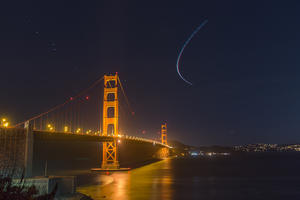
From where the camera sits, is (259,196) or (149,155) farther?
(149,155)

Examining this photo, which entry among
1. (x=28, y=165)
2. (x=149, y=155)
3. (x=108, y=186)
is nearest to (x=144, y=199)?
(x=108, y=186)

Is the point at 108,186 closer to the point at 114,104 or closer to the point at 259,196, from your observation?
the point at 259,196

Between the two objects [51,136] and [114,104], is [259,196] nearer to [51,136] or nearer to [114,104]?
[51,136]

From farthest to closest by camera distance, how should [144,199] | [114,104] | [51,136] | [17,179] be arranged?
[114,104], [51,136], [144,199], [17,179]

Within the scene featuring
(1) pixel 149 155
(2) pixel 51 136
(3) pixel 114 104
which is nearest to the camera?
(2) pixel 51 136

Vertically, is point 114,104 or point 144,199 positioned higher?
point 114,104

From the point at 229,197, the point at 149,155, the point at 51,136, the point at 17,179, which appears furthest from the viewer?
the point at 149,155

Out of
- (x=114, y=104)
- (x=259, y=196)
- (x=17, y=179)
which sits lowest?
(x=259, y=196)

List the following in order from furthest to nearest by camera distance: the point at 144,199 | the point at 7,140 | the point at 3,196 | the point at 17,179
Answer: the point at 144,199
the point at 7,140
the point at 17,179
the point at 3,196

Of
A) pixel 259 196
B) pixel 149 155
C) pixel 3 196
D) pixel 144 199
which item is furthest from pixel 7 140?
pixel 149 155
